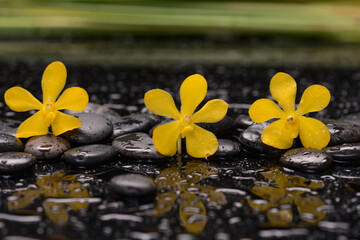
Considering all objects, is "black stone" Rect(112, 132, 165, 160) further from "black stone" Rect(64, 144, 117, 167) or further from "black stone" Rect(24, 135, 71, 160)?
"black stone" Rect(24, 135, 71, 160)

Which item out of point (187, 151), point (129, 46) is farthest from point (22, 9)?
point (187, 151)

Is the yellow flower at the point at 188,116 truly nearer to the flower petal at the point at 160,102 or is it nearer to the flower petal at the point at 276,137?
the flower petal at the point at 160,102

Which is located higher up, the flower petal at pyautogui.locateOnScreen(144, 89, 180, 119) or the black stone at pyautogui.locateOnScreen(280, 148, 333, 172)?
the flower petal at pyautogui.locateOnScreen(144, 89, 180, 119)

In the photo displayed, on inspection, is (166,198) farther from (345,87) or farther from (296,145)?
(345,87)

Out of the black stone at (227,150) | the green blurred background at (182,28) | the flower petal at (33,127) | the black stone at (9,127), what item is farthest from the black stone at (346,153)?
the green blurred background at (182,28)

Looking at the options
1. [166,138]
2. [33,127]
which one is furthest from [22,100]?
[166,138]

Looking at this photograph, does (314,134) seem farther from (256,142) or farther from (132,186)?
(132,186)

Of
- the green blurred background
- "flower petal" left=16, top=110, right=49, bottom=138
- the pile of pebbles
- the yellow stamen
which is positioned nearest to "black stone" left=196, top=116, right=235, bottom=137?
the pile of pebbles
